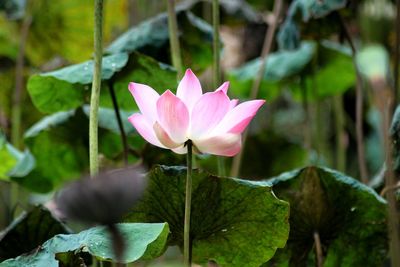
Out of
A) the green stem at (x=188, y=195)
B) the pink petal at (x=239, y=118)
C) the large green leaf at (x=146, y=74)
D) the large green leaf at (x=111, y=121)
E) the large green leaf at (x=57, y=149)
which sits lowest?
the large green leaf at (x=57, y=149)

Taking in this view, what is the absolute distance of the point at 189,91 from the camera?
2.22 feet

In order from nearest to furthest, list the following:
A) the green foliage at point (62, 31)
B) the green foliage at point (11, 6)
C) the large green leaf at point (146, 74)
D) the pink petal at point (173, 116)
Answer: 1. the pink petal at point (173, 116)
2. the large green leaf at point (146, 74)
3. the green foliage at point (11, 6)
4. the green foliage at point (62, 31)

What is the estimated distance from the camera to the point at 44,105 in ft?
3.66

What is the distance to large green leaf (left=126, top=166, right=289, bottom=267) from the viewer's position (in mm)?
785

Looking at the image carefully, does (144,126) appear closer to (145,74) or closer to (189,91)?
(189,91)

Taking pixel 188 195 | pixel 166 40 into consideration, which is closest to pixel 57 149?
pixel 166 40

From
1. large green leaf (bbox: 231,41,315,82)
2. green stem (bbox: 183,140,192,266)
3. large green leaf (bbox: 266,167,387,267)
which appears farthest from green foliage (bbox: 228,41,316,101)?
green stem (bbox: 183,140,192,266)

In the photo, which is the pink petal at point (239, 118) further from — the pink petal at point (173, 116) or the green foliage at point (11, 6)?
the green foliage at point (11, 6)

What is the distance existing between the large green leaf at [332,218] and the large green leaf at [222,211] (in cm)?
11

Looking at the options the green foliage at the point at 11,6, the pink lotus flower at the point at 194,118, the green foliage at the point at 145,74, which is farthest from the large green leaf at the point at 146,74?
the green foliage at the point at 11,6

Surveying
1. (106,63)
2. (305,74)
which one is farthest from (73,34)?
(106,63)

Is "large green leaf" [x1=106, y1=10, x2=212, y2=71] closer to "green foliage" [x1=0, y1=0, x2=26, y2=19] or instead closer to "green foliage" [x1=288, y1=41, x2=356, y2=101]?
"green foliage" [x1=0, y1=0, x2=26, y2=19]

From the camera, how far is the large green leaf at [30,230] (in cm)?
87

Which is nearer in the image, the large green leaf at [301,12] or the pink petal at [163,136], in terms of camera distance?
the pink petal at [163,136]
